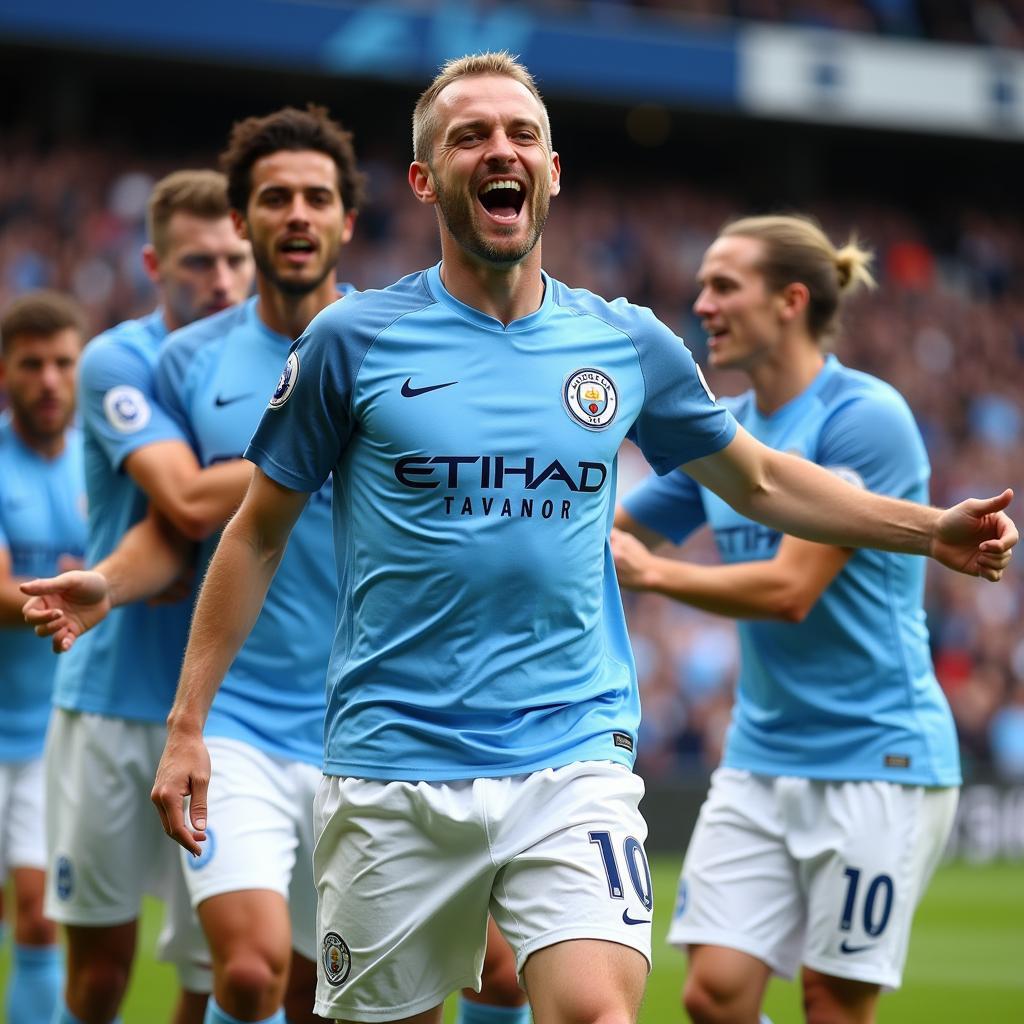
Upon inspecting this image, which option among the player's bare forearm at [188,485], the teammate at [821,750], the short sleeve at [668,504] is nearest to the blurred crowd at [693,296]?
the short sleeve at [668,504]

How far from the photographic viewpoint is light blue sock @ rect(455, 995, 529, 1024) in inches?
208

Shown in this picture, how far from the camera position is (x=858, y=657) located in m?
5.45

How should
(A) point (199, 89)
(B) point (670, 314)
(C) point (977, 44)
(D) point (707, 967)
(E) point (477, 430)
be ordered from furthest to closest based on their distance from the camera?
1. (C) point (977, 44)
2. (A) point (199, 89)
3. (B) point (670, 314)
4. (D) point (707, 967)
5. (E) point (477, 430)

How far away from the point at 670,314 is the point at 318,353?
1936cm

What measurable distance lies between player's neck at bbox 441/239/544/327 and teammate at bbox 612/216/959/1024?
4.16ft

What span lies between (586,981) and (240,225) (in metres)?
2.75

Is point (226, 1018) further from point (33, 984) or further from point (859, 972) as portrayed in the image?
point (33, 984)

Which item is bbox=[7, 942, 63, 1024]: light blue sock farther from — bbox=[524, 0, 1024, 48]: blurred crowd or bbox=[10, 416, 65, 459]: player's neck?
bbox=[524, 0, 1024, 48]: blurred crowd

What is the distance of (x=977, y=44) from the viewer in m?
27.5

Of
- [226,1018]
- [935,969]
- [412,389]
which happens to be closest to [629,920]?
[412,389]

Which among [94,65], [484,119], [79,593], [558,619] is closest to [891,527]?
[558,619]

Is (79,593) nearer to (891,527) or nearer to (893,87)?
(891,527)

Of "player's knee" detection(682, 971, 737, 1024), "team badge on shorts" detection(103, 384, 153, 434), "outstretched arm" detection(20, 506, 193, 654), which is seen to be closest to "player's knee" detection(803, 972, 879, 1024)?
"player's knee" detection(682, 971, 737, 1024)

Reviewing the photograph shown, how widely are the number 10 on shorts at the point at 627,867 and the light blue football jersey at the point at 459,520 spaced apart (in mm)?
191
